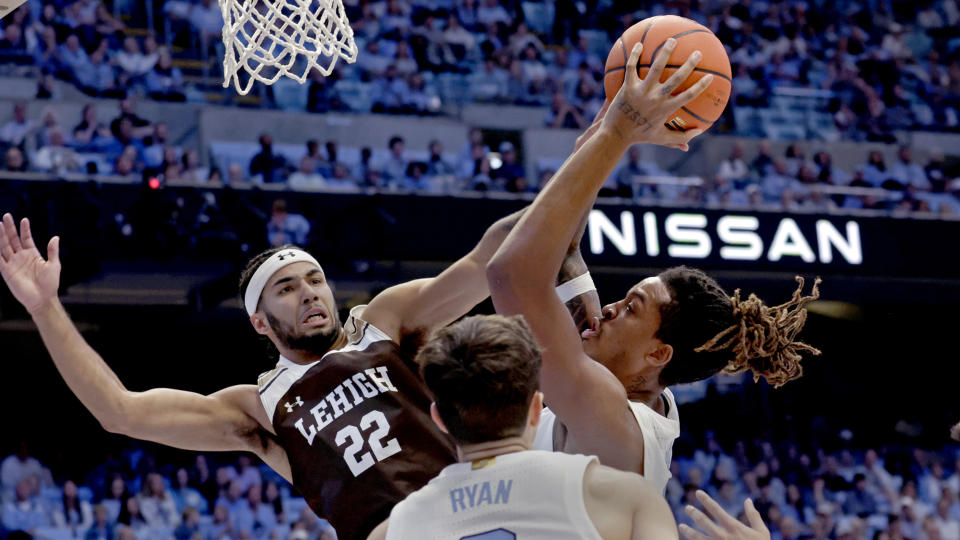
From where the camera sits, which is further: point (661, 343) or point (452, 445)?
point (452, 445)

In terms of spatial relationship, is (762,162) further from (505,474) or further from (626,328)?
(505,474)

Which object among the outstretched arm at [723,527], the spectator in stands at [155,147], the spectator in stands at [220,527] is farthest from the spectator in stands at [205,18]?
the outstretched arm at [723,527]

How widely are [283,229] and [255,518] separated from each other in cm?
278

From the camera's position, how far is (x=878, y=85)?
16062mm

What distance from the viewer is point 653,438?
301cm

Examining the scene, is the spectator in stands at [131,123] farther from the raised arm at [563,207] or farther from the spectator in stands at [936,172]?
the raised arm at [563,207]

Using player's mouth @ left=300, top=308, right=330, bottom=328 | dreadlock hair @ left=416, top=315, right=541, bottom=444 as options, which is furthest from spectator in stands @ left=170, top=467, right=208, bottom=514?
dreadlock hair @ left=416, top=315, right=541, bottom=444

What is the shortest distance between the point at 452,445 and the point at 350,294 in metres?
9.30

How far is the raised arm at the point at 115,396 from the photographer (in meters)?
3.43

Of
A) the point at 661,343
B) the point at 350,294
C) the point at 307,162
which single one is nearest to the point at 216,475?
the point at 350,294

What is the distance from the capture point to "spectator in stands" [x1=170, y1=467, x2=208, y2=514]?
1111 cm

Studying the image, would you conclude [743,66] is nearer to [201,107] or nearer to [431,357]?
[201,107]

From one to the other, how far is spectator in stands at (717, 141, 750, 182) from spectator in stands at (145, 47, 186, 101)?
6.41 metres

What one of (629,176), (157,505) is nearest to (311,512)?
(157,505)
